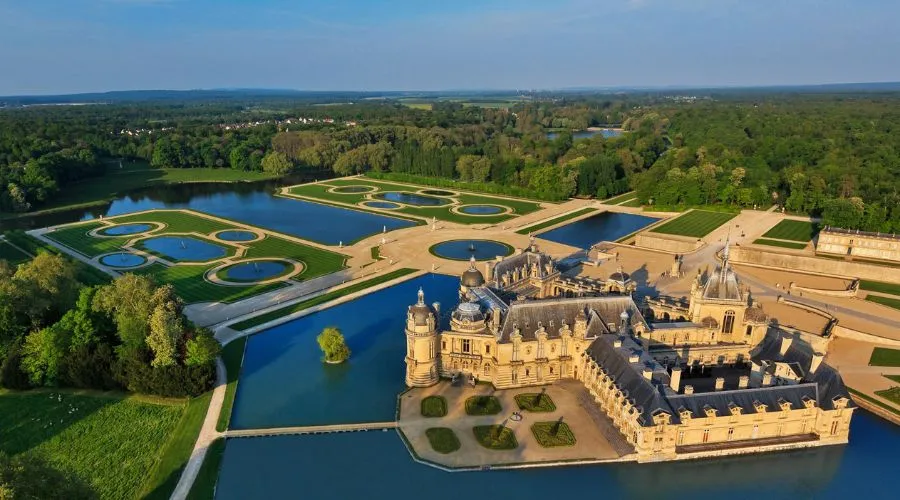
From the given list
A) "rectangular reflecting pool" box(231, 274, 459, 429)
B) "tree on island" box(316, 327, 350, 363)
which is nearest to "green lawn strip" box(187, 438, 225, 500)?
"rectangular reflecting pool" box(231, 274, 459, 429)

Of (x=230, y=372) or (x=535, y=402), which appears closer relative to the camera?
(x=535, y=402)

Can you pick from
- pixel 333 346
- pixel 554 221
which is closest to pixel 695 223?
pixel 554 221

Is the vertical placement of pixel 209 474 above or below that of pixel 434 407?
below

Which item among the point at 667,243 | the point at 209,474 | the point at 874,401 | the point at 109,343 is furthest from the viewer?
the point at 667,243

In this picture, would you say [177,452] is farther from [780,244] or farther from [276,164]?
[276,164]

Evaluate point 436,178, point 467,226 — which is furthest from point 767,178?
point 436,178

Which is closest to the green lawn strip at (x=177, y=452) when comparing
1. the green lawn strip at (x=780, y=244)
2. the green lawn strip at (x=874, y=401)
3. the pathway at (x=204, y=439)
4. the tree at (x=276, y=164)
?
the pathway at (x=204, y=439)

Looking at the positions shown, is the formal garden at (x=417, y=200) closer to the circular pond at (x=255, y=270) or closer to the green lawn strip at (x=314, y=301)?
the green lawn strip at (x=314, y=301)
